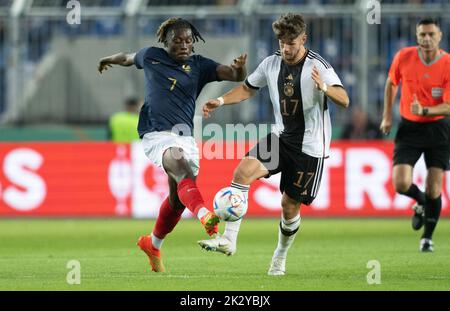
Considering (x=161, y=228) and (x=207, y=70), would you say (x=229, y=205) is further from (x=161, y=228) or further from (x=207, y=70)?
(x=207, y=70)

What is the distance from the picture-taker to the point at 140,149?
1772 cm

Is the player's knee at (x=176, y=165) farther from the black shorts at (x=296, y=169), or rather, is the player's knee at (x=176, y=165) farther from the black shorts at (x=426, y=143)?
the black shorts at (x=426, y=143)

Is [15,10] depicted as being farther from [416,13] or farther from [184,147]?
[184,147]

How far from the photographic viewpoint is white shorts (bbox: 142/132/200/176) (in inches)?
380

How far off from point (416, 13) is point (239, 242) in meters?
7.25

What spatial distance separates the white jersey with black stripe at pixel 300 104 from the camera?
9.48 metres

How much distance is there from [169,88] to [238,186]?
A: 1.30 m

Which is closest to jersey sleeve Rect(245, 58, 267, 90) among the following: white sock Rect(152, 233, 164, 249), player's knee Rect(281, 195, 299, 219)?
player's knee Rect(281, 195, 299, 219)

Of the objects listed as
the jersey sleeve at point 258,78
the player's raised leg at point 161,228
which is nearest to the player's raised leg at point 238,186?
the jersey sleeve at point 258,78

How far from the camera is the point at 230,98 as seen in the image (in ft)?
32.1

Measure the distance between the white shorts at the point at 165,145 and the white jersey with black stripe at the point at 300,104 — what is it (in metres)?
0.78

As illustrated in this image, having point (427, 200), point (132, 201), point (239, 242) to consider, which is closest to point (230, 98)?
point (427, 200)

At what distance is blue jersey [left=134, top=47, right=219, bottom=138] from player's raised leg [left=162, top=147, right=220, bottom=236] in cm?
36

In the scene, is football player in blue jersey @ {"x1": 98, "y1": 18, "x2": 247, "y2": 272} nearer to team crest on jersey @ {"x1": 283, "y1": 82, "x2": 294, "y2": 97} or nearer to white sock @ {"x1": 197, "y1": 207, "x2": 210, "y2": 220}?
team crest on jersey @ {"x1": 283, "y1": 82, "x2": 294, "y2": 97}
